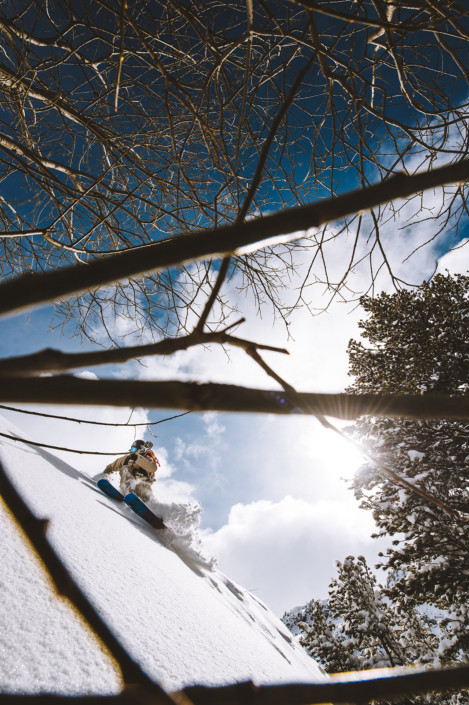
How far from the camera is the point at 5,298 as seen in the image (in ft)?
1.11

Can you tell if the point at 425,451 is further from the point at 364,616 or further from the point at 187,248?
the point at 364,616

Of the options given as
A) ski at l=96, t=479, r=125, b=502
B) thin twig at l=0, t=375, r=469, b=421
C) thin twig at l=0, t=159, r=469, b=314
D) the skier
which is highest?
the skier

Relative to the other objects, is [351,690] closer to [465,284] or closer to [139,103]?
[139,103]

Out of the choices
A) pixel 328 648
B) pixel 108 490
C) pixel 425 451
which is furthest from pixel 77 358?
pixel 328 648

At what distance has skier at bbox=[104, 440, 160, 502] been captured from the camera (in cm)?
722

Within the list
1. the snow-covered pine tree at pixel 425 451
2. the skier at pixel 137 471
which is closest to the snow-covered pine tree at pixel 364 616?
the snow-covered pine tree at pixel 425 451

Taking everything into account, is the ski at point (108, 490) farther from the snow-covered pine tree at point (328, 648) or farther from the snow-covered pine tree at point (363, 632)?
the snow-covered pine tree at point (328, 648)

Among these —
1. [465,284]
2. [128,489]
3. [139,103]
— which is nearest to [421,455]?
[465,284]

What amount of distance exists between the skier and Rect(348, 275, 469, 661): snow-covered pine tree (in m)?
4.98

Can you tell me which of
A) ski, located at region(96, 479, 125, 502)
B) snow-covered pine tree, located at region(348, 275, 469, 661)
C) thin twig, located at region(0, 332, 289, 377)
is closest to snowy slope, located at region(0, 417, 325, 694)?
thin twig, located at region(0, 332, 289, 377)

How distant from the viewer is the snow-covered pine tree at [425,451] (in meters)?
6.23

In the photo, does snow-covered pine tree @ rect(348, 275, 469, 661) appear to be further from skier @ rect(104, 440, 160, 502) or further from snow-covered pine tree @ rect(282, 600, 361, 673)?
snow-covered pine tree @ rect(282, 600, 361, 673)

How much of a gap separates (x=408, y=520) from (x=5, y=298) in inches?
340

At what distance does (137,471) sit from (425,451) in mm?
6825
